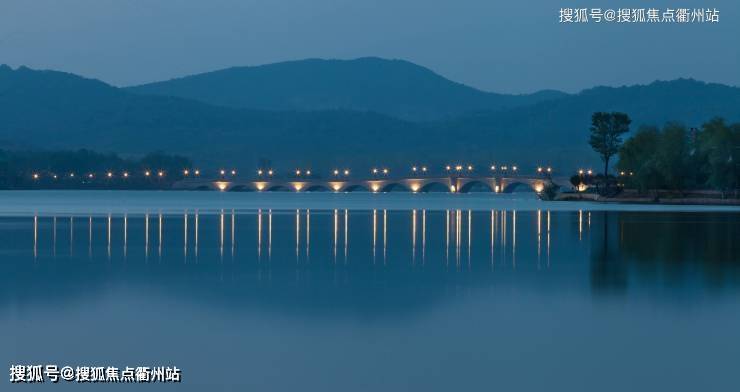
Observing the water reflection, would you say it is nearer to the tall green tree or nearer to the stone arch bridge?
the tall green tree

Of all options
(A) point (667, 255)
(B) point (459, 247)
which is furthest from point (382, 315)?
(B) point (459, 247)

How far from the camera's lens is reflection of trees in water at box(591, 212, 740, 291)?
2670 cm

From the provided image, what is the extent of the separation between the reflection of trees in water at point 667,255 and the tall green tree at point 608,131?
74892mm

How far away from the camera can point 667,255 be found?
3466cm

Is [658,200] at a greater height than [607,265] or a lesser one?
greater

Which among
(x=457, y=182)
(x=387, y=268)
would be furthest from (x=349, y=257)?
(x=457, y=182)

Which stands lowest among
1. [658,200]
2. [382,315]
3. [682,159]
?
[382,315]

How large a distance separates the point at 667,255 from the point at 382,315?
55.3 ft

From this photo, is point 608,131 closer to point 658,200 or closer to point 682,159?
point 658,200

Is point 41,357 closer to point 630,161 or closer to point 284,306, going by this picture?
point 284,306

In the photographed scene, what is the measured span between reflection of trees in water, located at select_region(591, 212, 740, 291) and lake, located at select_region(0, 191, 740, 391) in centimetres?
10

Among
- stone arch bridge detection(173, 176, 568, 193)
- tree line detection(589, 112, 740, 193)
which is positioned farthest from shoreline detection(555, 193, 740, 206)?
stone arch bridge detection(173, 176, 568, 193)

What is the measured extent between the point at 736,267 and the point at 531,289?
770 centimetres

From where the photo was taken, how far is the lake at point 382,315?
14.7 metres
